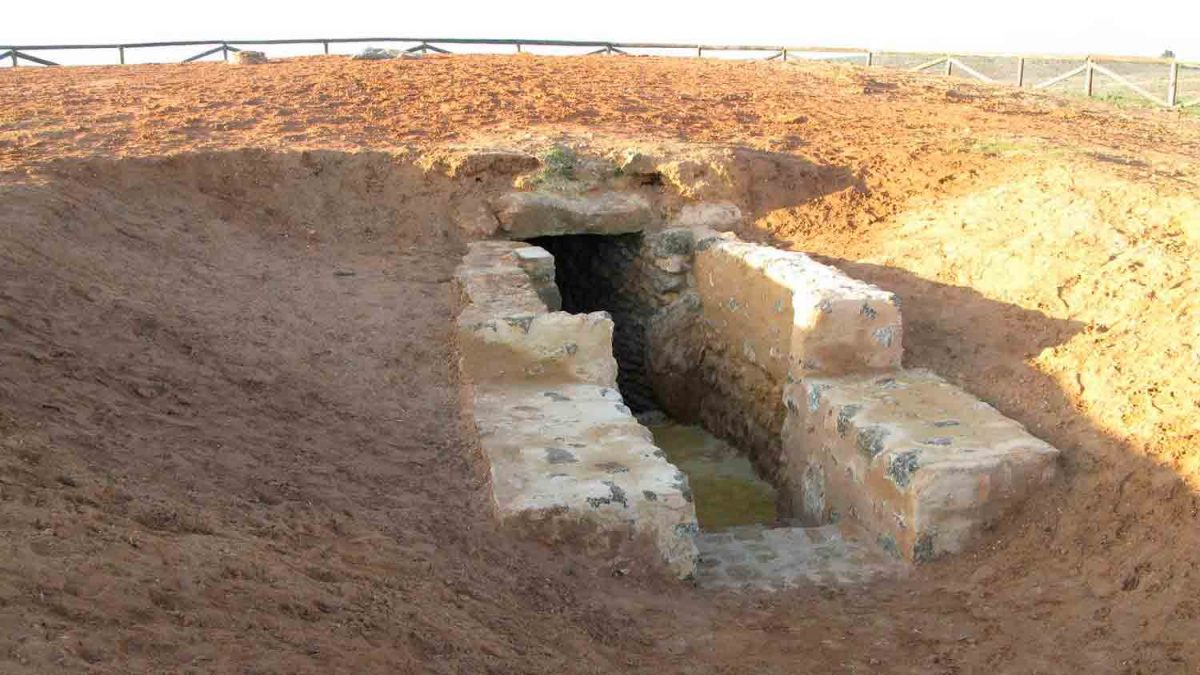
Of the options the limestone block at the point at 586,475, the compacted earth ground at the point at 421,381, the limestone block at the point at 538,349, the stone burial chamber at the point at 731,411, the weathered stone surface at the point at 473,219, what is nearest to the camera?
the compacted earth ground at the point at 421,381

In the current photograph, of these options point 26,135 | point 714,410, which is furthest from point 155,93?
point 714,410

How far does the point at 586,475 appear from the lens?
16.8 ft

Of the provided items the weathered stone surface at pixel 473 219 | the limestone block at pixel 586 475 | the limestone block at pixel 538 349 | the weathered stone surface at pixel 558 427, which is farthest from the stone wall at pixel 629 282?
the limestone block at pixel 586 475

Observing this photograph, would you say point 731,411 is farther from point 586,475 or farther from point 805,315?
point 586,475

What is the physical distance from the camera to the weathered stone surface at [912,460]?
17.4 feet

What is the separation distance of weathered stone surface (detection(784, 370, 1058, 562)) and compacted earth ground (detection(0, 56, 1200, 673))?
18cm

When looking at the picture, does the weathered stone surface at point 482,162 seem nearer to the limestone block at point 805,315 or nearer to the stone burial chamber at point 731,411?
the stone burial chamber at point 731,411

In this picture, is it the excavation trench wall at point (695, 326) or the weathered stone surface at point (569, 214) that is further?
the weathered stone surface at point (569, 214)

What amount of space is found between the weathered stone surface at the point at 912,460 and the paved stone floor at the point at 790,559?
5.7 inches

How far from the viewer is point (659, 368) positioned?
967 centimetres

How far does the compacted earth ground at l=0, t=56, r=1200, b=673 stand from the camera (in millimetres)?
3484

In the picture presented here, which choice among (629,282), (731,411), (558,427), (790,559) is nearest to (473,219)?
(629,282)

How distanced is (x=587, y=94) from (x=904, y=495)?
7.95 metres

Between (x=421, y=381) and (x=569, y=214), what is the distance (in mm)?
3290
